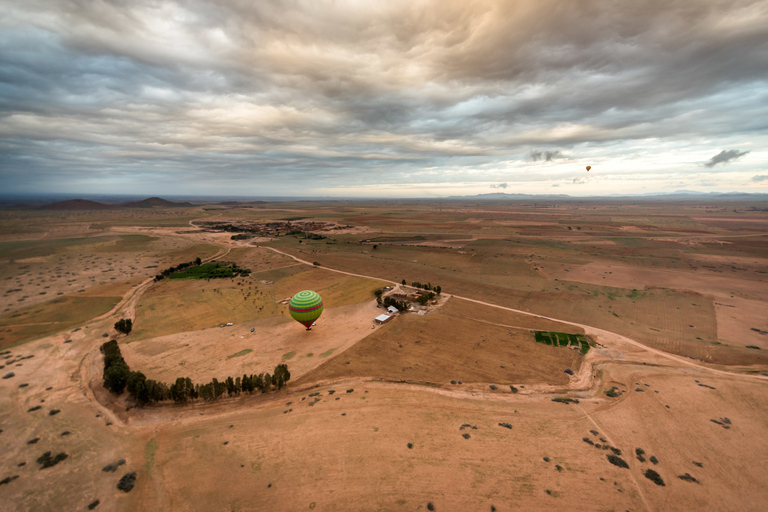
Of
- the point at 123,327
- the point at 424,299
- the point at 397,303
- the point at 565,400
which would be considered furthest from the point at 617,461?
the point at 123,327

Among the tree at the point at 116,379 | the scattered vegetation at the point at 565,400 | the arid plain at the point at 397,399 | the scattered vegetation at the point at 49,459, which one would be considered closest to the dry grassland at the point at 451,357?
the arid plain at the point at 397,399

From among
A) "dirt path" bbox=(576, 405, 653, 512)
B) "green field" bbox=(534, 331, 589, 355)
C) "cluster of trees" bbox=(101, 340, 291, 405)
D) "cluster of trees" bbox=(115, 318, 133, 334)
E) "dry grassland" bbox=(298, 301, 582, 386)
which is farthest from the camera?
"cluster of trees" bbox=(115, 318, 133, 334)

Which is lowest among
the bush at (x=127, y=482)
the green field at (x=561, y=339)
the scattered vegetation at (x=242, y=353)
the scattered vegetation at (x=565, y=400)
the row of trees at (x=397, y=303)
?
the scattered vegetation at (x=242, y=353)

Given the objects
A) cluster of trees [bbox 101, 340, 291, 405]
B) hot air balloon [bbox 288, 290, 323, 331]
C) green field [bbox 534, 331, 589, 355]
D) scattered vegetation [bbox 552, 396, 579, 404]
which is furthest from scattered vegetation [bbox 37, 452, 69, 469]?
green field [bbox 534, 331, 589, 355]

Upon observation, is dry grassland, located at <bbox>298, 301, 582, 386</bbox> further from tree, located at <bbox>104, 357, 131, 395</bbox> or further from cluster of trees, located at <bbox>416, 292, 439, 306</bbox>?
tree, located at <bbox>104, 357, 131, 395</bbox>

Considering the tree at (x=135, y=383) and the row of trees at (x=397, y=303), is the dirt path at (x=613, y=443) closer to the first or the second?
the row of trees at (x=397, y=303)
